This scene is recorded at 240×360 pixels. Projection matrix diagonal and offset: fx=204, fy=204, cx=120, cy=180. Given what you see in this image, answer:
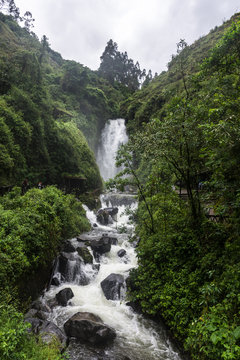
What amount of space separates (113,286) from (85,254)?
3035 millimetres

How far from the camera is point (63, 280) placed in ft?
34.1

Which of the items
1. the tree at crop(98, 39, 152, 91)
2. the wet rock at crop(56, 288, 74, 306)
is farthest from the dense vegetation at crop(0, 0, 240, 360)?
the tree at crop(98, 39, 152, 91)

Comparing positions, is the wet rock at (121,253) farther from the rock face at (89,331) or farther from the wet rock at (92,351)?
the wet rock at (92,351)

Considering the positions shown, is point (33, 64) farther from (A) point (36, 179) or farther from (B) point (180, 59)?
(B) point (180, 59)

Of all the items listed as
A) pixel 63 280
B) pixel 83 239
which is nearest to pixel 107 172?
pixel 83 239

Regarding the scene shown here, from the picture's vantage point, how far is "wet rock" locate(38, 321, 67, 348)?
19.9 feet

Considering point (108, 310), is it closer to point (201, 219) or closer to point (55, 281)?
A: point (55, 281)

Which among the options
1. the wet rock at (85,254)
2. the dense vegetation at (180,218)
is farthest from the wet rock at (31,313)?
the wet rock at (85,254)

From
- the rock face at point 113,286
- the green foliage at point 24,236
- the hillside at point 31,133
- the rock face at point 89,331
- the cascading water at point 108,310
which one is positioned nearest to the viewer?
the cascading water at point 108,310

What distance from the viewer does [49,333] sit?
20.7ft

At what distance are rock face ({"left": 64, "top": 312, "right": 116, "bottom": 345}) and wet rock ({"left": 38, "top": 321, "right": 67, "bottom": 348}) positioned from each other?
32 cm

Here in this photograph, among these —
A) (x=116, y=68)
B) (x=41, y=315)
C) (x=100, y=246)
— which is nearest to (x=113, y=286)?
(x=41, y=315)

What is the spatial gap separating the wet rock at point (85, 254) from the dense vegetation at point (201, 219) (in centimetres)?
388

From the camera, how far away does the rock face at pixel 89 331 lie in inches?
262
